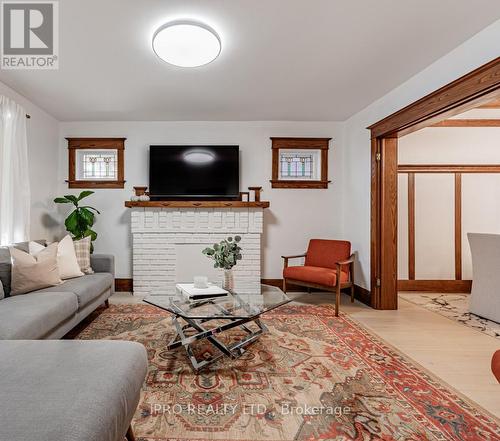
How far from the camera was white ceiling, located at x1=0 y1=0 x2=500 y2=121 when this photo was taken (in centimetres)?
212

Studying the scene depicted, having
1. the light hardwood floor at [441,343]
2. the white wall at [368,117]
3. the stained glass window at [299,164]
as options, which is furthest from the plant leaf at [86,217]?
the white wall at [368,117]

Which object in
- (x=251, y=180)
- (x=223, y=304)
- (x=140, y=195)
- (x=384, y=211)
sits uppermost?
(x=251, y=180)

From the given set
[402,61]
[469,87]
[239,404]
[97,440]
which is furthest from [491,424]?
[402,61]

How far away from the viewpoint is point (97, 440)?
3.16 ft

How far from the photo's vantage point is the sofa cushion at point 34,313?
6.29 feet

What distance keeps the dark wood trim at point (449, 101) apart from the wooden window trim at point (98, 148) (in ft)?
12.1

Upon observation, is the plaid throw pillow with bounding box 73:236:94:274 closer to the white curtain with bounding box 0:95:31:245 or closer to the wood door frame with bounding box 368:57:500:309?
the white curtain with bounding box 0:95:31:245

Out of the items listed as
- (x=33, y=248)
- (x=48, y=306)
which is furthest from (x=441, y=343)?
(x=33, y=248)

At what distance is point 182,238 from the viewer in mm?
4500

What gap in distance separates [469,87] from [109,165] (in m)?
4.58

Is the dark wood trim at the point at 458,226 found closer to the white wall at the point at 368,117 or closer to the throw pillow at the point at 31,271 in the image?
the white wall at the point at 368,117

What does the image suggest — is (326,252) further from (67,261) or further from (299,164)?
(67,261)

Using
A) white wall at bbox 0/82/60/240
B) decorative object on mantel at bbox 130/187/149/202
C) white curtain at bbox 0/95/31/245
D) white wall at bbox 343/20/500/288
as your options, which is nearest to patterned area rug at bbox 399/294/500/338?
white wall at bbox 343/20/500/288

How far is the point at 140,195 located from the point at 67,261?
1593 mm
